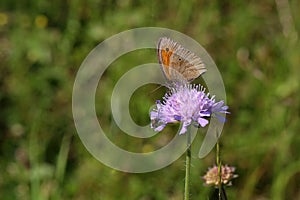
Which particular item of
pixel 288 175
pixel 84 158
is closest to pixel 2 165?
pixel 84 158

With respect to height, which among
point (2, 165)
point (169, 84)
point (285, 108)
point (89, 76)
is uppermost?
point (89, 76)

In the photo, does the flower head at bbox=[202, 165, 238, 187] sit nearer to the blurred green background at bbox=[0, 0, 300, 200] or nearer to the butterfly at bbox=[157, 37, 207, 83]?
the butterfly at bbox=[157, 37, 207, 83]

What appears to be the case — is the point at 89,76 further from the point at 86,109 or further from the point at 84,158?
the point at 84,158

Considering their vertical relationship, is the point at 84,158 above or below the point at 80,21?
below

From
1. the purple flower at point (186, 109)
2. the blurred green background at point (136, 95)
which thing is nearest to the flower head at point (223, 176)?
the purple flower at point (186, 109)

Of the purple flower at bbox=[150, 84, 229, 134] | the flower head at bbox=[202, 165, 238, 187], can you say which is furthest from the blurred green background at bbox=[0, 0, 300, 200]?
the purple flower at bbox=[150, 84, 229, 134]

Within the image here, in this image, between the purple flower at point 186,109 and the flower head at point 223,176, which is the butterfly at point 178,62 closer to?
the purple flower at point 186,109
